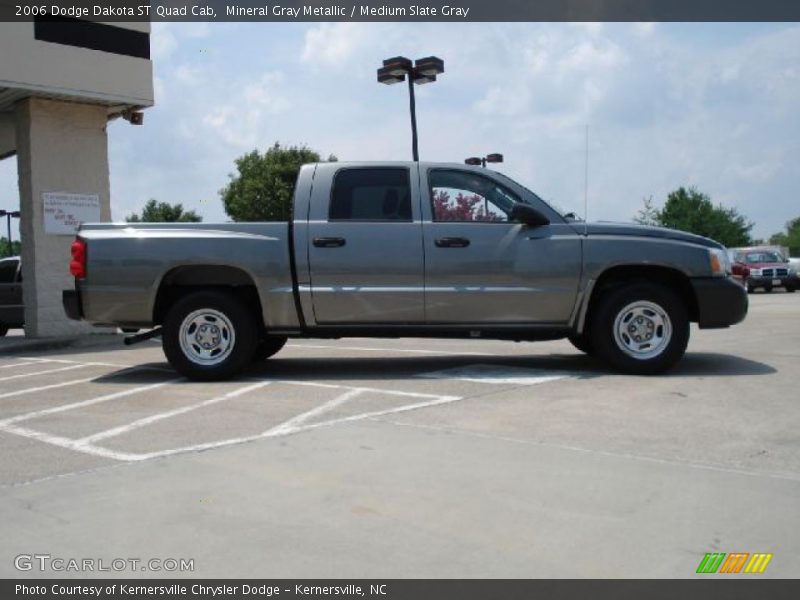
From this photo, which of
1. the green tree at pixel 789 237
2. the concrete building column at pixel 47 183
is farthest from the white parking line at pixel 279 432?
the green tree at pixel 789 237

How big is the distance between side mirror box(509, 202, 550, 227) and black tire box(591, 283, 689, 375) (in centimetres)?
99

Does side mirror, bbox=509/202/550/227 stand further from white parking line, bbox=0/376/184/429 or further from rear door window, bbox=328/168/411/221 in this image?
white parking line, bbox=0/376/184/429

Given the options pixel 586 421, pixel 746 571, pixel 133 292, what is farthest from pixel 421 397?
pixel 746 571

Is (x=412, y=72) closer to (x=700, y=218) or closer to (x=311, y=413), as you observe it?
(x=311, y=413)

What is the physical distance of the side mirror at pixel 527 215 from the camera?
738 cm

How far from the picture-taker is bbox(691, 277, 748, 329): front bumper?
749cm

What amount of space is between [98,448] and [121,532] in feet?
5.19

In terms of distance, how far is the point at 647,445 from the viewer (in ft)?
16.0

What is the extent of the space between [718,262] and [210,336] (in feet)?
16.1

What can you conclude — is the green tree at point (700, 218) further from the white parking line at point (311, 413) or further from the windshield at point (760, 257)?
the white parking line at point (311, 413)

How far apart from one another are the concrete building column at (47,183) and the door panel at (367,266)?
7.23 metres

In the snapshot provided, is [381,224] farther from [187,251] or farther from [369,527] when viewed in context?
[369,527]

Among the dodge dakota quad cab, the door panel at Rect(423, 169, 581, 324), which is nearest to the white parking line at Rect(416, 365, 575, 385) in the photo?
the dodge dakota quad cab

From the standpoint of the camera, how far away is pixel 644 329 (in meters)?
7.56
